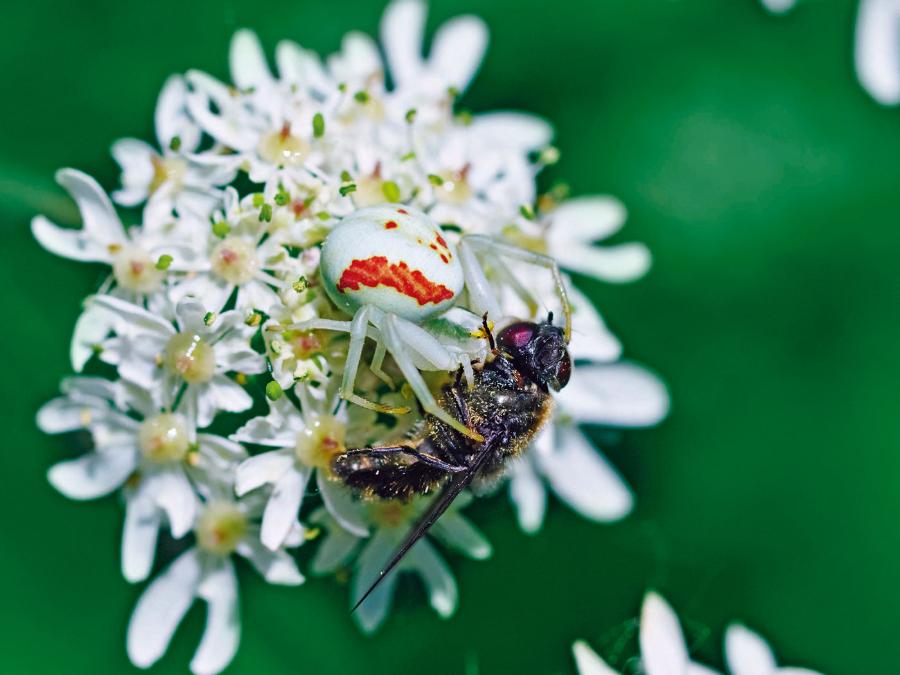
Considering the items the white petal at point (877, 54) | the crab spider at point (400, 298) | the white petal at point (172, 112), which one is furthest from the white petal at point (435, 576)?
the white petal at point (877, 54)

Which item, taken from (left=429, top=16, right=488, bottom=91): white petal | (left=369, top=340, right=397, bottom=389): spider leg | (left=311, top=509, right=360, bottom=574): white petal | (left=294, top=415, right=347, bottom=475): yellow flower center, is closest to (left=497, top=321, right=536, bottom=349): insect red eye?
(left=369, top=340, right=397, bottom=389): spider leg

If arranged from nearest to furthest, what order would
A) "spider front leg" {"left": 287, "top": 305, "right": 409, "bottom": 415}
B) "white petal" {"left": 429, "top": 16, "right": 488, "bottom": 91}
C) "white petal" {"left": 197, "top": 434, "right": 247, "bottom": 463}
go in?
"spider front leg" {"left": 287, "top": 305, "right": 409, "bottom": 415}
"white petal" {"left": 197, "top": 434, "right": 247, "bottom": 463}
"white petal" {"left": 429, "top": 16, "right": 488, "bottom": 91}

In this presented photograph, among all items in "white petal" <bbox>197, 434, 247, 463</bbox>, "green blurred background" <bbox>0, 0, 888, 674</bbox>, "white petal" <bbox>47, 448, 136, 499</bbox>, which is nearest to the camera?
"white petal" <bbox>197, 434, 247, 463</bbox>

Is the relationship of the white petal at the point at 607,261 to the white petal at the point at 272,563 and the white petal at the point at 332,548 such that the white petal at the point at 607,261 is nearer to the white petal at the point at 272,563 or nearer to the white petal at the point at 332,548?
Answer: the white petal at the point at 332,548

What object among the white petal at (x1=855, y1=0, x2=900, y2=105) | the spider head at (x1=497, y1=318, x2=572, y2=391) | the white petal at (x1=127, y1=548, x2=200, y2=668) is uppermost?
the white petal at (x1=855, y1=0, x2=900, y2=105)

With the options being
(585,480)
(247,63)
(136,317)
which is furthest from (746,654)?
(247,63)

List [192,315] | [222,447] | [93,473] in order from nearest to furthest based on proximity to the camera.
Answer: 1. [192,315]
2. [222,447]
3. [93,473]

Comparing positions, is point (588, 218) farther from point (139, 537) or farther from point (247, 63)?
point (139, 537)

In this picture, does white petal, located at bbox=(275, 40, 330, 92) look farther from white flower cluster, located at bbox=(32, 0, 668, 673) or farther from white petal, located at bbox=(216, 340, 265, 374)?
white petal, located at bbox=(216, 340, 265, 374)
